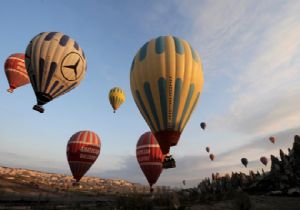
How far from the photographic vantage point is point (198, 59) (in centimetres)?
2006

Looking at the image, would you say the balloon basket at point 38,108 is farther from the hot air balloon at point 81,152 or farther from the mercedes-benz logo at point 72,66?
the hot air balloon at point 81,152

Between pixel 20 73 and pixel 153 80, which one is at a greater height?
pixel 20 73

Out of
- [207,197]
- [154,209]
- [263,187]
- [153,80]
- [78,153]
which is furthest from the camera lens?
[78,153]

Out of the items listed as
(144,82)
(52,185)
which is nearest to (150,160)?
(144,82)

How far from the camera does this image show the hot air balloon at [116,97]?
53463 mm

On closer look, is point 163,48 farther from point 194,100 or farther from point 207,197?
point 207,197

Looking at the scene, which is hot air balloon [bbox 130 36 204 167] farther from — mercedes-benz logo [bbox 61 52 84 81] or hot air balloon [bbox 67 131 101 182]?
hot air balloon [bbox 67 131 101 182]

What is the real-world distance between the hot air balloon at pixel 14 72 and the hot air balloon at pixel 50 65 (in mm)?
16415

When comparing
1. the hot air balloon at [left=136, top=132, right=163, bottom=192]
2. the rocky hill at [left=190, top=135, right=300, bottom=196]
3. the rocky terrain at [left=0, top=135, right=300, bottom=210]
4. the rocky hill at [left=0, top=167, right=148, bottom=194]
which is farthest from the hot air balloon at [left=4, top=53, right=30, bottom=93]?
the rocky hill at [left=190, top=135, right=300, bottom=196]

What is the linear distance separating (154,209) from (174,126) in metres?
6.25

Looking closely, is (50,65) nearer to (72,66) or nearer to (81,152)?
(72,66)

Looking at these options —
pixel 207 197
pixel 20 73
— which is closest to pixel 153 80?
pixel 207 197

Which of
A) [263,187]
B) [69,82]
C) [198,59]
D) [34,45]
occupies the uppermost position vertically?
[34,45]

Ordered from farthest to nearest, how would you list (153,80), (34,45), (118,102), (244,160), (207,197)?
(118,102), (244,160), (34,45), (153,80), (207,197)
